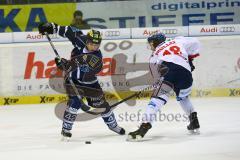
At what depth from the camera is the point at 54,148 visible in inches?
242

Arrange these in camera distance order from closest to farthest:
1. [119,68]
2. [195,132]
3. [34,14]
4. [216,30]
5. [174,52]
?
[174,52] < [195,132] < [119,68] < [216,30] < [34,14]

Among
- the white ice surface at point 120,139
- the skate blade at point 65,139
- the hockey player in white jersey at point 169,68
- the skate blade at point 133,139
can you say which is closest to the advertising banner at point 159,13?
the white ice surface at point 120,139

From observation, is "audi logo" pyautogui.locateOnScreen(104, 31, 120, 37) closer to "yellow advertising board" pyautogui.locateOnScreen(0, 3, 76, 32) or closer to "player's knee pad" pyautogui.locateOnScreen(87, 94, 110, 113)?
"yellow advertising board" pyautogui.locateOnScreen(0, 3, 76, 32)

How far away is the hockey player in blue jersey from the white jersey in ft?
2.04

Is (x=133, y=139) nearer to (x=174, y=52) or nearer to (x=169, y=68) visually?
(x=169, y=68)

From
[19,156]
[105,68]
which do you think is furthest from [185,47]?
[105,68]

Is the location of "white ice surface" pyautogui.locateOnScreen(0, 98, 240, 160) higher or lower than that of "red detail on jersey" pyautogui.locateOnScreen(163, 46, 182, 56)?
lower

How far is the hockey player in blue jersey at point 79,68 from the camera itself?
651cm

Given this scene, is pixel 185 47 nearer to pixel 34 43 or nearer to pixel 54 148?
pixel 54 148

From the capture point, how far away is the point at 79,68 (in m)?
6.55

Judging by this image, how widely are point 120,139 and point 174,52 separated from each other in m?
1.09

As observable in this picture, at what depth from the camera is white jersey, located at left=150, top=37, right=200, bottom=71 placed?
21.5 ft

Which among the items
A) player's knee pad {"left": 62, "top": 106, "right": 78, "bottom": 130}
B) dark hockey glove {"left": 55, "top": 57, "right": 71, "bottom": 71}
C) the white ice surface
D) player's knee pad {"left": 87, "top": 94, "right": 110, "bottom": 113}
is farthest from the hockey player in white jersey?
dark hockey glove {"left": 55, "top": 57, "right": 71, "bottom": 71}

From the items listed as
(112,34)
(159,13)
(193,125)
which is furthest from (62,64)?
(159,13)
